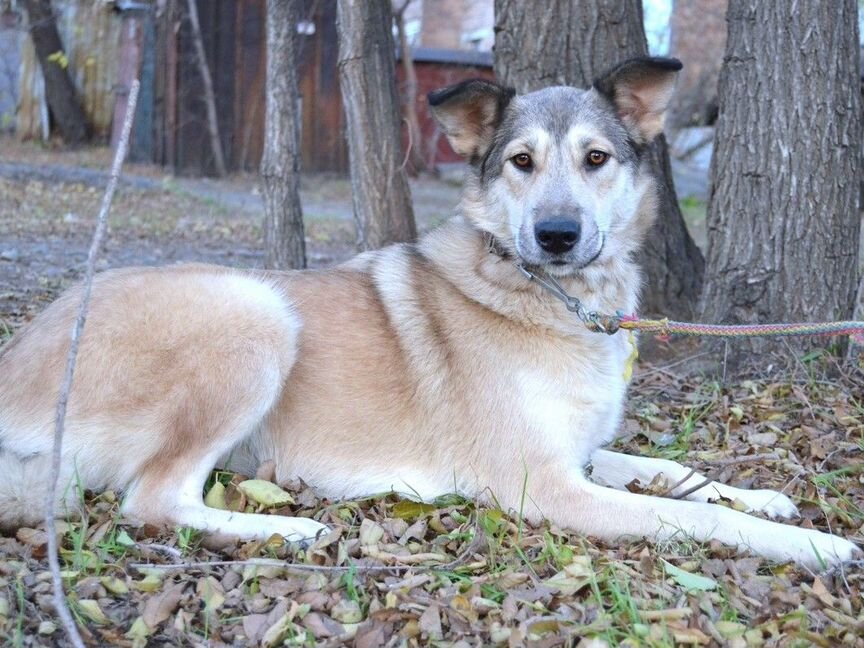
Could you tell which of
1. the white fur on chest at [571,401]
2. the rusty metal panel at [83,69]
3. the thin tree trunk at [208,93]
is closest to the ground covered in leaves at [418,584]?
the white fur on chest at [571,401]

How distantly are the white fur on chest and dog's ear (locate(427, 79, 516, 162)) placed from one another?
3.37ft

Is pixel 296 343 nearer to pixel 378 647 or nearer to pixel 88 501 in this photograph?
pixel 88 501

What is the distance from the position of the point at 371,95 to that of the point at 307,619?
13.8ft

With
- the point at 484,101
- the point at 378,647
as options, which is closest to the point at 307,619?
the point at 378,647

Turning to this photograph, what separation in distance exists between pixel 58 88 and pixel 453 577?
58.1 ft

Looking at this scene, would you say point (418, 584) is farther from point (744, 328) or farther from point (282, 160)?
point (282, 160)

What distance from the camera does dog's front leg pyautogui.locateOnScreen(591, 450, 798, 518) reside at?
362 cm

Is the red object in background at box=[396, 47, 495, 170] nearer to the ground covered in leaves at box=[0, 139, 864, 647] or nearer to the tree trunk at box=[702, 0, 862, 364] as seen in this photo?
the tree trunk at box=[702, 0, 862, 364]

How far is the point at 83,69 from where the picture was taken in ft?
60.9

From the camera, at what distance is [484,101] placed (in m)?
3.80

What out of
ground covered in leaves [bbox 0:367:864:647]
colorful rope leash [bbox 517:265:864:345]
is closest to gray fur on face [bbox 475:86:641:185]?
colorful rope leash [bbox 517:265:864:345]

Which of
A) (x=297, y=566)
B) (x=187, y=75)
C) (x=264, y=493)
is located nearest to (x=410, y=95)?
(x=187, y=75)

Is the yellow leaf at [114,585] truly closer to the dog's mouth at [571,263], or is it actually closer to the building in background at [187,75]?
the dog's mouth at [571,263]

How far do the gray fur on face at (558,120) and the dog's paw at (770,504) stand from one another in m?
1.49
